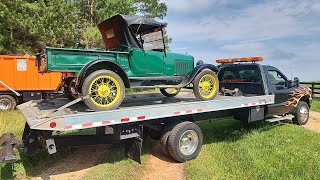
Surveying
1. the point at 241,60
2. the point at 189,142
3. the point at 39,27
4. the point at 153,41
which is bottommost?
the point at 189,142

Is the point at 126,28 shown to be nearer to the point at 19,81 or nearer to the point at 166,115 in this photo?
the point at 166,115

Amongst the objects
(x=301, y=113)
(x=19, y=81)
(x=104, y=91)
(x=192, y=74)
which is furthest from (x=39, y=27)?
(x=301, y=113)

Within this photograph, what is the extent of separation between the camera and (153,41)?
693 cm

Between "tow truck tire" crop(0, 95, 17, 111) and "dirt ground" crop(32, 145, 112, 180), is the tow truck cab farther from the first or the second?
"tow truck tire" crop(0, 95, 17, 111)

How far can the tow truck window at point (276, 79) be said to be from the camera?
28.8ft

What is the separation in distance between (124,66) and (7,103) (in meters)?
9.27

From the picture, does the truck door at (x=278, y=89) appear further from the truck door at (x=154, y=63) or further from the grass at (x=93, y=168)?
the grass at (x=93, y=168)

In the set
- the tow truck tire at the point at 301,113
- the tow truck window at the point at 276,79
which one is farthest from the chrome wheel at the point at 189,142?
the tow truck tire at the point at 301,113

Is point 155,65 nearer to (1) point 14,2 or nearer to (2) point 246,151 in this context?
(2) point 246,151

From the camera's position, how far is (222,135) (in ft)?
27.2

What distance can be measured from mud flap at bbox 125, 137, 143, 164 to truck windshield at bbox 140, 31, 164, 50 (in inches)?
85.3

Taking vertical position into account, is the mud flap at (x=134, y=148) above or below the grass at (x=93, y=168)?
above

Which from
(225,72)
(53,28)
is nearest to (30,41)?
(53,28)

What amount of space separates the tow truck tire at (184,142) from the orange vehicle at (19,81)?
29.9 ft
